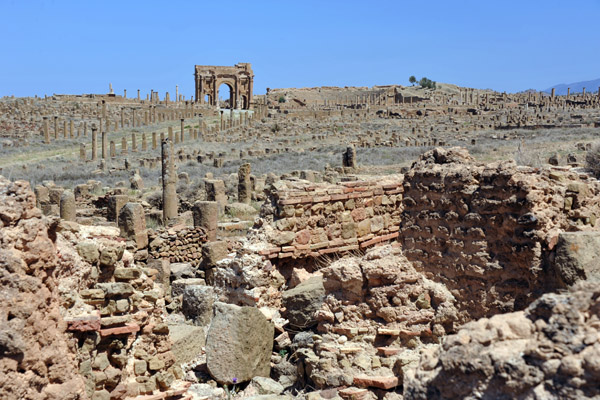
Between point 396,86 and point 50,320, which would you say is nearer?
point 50,320

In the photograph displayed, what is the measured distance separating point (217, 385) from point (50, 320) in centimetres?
303

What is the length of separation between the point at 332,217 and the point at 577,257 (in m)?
4.06

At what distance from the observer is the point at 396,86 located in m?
108

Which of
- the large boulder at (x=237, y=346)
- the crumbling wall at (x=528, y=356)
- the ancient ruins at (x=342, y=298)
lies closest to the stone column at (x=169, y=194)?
the ancient ruins at (x=342, y=298)

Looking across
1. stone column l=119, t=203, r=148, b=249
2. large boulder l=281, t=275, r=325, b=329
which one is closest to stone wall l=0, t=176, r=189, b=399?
large boulder l=281, t=275, r=325, b=329

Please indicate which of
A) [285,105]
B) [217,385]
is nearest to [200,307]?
[217,385]

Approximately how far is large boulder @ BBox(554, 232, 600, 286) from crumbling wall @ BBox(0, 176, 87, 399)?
4.26 meters

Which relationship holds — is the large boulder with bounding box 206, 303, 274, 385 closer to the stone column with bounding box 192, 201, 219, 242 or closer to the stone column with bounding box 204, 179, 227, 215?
the stone column with bounding box 192, 201, 219, 242

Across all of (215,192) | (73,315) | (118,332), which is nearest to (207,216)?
(215,192)

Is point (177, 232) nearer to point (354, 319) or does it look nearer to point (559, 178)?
point (354, 319)

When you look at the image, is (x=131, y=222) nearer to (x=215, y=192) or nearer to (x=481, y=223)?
(x=215, y=192)

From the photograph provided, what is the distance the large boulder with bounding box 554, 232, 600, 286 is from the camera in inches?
226

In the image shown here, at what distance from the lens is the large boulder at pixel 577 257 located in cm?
575

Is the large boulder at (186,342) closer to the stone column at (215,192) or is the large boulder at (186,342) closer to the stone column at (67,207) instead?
the stone column at (67,207)
